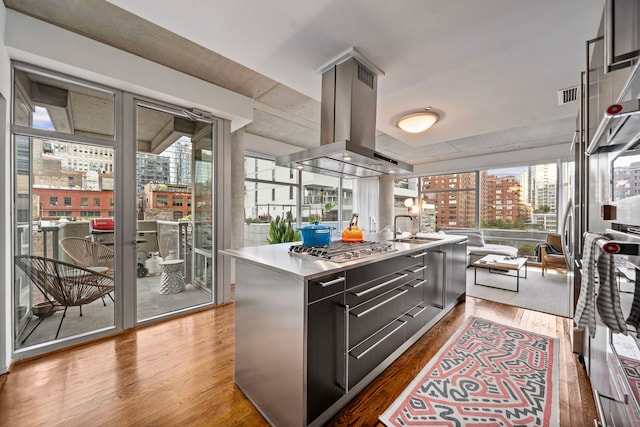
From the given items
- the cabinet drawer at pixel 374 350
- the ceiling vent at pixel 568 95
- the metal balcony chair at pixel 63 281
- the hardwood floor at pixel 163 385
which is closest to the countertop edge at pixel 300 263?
the cabinet drawer at pixel 374 350

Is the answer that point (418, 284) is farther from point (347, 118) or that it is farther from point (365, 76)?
point (365, 76)

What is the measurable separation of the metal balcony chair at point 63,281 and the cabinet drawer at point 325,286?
2.33 metres

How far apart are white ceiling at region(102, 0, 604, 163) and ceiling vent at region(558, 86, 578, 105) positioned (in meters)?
0.08

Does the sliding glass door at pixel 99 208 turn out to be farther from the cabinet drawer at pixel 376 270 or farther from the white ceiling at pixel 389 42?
the cabinet drawer at pixel 376 270

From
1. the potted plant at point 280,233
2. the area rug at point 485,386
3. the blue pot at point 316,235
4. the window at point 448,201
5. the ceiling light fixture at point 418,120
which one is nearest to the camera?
the area rug at point 485,386

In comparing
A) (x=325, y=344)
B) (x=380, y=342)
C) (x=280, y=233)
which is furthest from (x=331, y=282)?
(x=280, y=233)

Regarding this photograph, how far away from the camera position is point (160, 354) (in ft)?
7.12

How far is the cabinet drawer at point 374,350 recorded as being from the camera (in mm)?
1573

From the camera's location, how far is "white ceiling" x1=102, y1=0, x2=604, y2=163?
1542mm

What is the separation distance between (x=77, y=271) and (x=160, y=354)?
1099 mm

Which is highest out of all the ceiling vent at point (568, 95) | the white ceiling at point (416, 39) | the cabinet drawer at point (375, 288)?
the white ceiling at point (416, 39)

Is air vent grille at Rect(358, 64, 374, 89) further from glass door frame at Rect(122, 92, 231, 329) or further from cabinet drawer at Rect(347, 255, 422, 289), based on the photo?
glass door frame at Rect(122, 92, 231, 329)

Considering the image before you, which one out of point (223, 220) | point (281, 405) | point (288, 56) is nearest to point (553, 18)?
point (288, 56)

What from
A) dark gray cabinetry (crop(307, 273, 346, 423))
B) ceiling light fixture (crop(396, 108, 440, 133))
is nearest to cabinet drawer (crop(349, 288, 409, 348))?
dark gray cabinetry (crop(307, 273, 346, 423))
